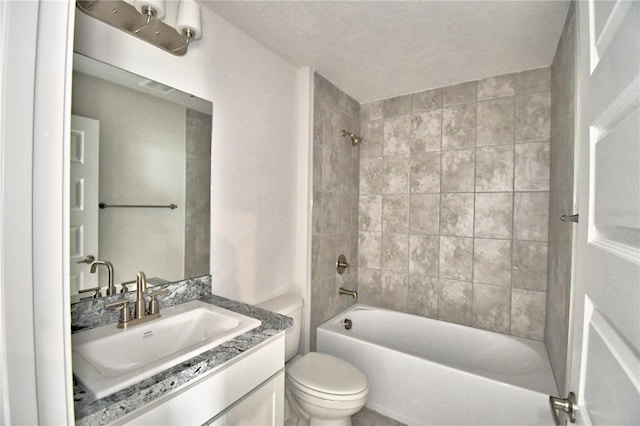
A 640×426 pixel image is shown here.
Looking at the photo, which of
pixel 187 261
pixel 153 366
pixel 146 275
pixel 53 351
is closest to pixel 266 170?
pixel 187 261

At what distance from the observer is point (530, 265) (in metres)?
2.10

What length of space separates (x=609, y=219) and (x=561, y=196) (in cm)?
138

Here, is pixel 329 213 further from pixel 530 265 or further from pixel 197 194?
pixel 530 265

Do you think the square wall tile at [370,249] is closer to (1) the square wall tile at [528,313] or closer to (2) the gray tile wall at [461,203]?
(2) the gray tile wall at [461,203]

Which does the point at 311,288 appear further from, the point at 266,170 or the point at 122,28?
the point at 122,28

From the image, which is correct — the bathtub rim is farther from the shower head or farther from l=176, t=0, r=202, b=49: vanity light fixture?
l=176, t=0, r=202, b=49: vanity light fixture

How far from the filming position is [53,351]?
42 centimetres

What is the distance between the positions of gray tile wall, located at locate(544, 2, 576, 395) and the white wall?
1571 mm

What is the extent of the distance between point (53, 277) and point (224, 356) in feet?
2.12

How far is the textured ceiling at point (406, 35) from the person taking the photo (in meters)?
1.49

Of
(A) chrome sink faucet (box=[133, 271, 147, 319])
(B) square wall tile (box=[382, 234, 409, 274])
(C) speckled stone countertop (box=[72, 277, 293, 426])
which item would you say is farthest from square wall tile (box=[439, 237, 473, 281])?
(A) chrome sink faucet (box=[133, 271, 147, 319])

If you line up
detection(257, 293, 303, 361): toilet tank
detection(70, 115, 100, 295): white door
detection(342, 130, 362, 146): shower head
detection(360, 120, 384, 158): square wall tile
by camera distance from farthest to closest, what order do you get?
detection(360, 120, 384, 158): square wall tile < detection(342, 130, 362, 146): shower head < detection(257, 293, 303, 361): toilet tank < detection(70, 115, 100, 295): white door

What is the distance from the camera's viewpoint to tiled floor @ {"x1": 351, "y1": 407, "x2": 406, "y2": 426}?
1880 mm

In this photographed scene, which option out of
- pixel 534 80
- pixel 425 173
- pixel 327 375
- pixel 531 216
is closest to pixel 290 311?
pixel 327 375
